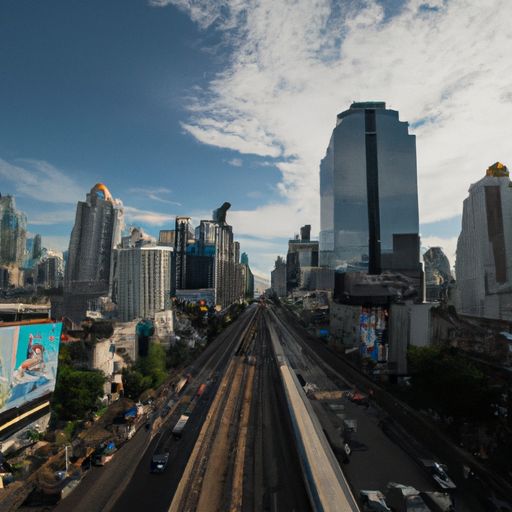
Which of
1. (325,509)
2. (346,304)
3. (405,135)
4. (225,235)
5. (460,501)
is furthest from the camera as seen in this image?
(225,235)

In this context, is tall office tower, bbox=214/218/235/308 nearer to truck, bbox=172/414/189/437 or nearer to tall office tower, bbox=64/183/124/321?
tall office tower, bbox=64/183/124/321

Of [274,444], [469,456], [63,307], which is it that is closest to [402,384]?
[469,456]

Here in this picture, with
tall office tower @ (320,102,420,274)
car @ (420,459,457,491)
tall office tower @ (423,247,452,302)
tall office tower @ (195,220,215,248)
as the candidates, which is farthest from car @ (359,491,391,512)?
tall office tower @ (423,247,452,302)

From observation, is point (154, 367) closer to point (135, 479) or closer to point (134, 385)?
point (134, 385)

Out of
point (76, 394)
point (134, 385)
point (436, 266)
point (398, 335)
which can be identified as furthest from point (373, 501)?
point (436, 266)

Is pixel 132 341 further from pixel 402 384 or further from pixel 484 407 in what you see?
pixel 484 407
